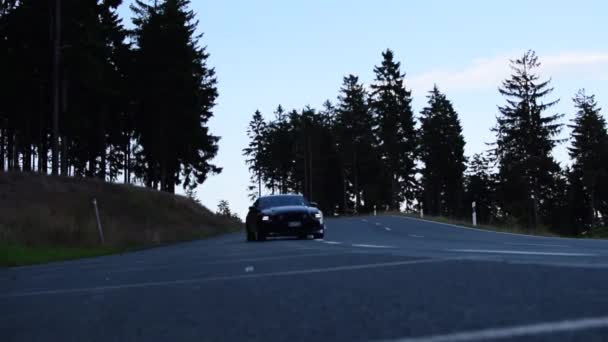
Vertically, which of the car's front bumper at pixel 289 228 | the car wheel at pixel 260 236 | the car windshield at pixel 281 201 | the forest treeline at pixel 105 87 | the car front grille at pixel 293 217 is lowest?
the car wheel at pixel 260 236

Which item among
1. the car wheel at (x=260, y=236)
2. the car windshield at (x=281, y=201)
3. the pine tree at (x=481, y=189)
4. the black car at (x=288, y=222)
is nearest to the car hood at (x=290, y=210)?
the black car at (x=288, y=222)

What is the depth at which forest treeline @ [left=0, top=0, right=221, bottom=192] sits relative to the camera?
45.5 metres

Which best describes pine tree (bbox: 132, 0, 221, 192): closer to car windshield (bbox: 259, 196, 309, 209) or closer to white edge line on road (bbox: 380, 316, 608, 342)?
car windshield (bbox: 259, 196, 309, 209)

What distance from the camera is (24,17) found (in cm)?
4566

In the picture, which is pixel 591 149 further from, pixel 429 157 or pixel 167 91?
pixel 167 91

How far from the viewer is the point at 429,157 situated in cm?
9800

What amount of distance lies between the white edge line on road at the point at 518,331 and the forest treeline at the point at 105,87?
135 ft

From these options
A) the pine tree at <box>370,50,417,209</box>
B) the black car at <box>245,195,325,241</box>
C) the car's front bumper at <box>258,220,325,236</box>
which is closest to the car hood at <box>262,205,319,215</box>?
the black car at <box>245,195,325,241</box>

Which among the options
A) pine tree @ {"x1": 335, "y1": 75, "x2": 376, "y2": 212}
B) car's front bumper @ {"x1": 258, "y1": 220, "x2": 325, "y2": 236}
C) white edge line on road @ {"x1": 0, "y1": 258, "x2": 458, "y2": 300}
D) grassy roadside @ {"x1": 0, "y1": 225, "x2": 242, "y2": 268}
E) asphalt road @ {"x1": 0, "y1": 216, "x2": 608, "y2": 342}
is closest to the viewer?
asphalt road @ {"x1": 0, "y1": 216, "x2": 608, "y2": 342}

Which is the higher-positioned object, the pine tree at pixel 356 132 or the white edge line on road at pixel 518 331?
the pine tree at pixel 356 132

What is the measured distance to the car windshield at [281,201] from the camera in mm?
25766

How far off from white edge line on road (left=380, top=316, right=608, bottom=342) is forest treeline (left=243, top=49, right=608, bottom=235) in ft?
220

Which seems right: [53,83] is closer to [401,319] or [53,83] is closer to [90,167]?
[90,167]

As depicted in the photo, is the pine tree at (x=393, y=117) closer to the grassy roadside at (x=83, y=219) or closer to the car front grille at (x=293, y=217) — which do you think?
the grassy roadside at (x=83, y=219)
